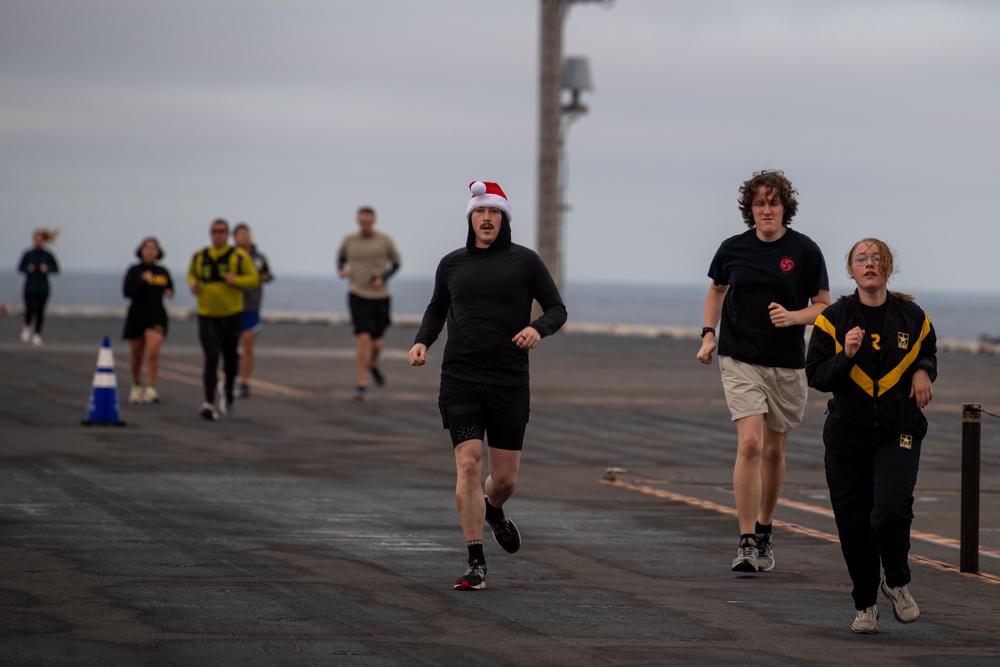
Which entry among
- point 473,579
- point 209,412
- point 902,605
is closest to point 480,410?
point 473,579

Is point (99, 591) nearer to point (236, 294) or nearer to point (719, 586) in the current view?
point (719, 586)

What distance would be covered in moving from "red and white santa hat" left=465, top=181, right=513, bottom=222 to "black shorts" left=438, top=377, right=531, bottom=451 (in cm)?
93

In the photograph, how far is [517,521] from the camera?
36.3ft

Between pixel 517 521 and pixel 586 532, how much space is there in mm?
622

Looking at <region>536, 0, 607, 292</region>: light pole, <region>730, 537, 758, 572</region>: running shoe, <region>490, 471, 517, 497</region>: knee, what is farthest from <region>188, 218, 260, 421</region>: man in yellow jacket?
<region>536, 0, 607, 292</region>: light pole

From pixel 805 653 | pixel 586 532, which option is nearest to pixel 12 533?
pixel 586 532

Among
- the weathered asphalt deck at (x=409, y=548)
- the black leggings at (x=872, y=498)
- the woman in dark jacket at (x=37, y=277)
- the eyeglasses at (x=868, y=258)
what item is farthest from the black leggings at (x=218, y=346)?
the woman in dark jacket at (x=37, y=277)

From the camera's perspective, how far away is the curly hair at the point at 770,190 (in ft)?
30.8

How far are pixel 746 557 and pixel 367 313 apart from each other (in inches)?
467

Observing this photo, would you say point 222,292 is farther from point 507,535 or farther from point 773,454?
point 773,454

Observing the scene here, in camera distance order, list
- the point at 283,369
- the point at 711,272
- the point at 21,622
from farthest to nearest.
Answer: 1. the point at 283,369
2. the point at 711,272
3. the point at 21,622

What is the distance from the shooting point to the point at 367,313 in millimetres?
20578

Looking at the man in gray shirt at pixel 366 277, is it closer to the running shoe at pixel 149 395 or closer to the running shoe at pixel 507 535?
the running shoe at pixel 149 395

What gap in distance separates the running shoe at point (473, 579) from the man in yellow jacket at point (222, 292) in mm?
9550
